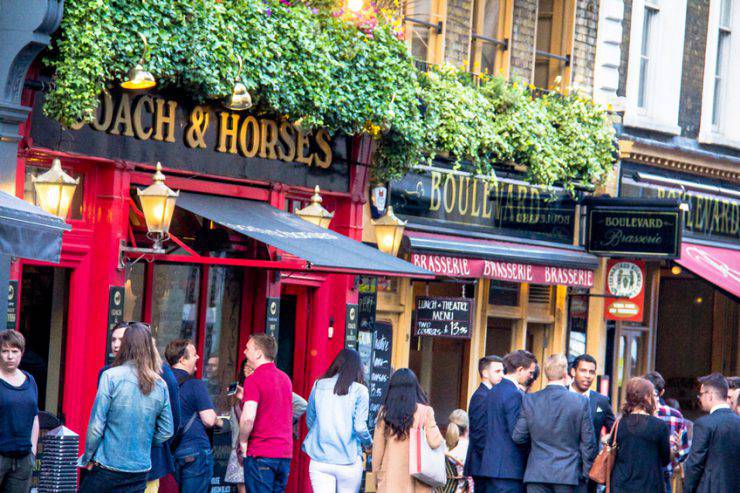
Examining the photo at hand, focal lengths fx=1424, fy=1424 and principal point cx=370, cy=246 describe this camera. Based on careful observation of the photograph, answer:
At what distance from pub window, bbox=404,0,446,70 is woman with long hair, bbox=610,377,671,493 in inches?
248

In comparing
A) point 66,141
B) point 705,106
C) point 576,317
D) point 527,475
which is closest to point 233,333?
point 66,141

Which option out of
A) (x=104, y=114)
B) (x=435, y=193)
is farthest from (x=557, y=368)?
(x=435, y=193)

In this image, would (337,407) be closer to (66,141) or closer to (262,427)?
(262,427)

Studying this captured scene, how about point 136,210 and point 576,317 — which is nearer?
point 136,210

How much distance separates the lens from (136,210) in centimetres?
1338

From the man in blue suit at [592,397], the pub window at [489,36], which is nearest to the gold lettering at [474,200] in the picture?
the pub window at [489,36]

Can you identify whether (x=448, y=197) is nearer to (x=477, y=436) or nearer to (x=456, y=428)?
(x=456, y=428)

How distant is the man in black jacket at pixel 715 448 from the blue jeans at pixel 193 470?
3.94 metres

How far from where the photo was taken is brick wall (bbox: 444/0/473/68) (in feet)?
57.2

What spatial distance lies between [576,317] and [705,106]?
4.54 m

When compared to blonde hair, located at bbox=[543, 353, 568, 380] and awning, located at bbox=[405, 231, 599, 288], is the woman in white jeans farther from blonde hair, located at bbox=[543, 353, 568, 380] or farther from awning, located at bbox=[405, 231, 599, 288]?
awning, located at bbox=[405, 231, 599, 288]

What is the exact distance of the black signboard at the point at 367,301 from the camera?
16047mm

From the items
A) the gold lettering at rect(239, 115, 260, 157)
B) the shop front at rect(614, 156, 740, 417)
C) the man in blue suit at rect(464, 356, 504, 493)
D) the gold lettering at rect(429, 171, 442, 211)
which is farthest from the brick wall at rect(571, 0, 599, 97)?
the man in blue suit at rect(464, 356, 504, 493)

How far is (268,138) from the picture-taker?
14641 millimetres
